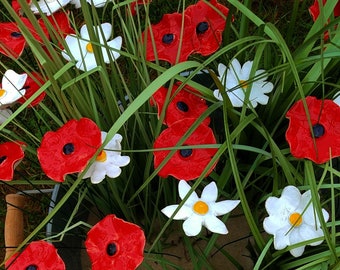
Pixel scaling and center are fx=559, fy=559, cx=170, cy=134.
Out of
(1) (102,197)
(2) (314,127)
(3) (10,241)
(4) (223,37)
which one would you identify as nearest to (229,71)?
(4) (223,37)

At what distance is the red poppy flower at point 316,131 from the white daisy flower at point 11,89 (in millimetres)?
415

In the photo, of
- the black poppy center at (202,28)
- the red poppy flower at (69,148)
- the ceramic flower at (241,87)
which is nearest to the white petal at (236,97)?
the ceramic flower at (241,87)

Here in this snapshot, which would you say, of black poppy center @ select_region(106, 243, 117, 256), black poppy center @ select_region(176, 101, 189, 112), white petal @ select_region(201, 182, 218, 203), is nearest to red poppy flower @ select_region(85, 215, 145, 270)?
black poppy center @ select_region(106, 243, 117, 256)

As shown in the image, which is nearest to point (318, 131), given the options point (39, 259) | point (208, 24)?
point (208, 24)

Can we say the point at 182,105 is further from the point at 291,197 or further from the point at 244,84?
the point at 291,197

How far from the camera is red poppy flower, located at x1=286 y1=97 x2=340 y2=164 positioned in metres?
0.76

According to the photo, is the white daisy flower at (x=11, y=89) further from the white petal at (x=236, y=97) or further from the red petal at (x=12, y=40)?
the white petal at (x=236, y=97)

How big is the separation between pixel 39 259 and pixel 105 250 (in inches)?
3.7

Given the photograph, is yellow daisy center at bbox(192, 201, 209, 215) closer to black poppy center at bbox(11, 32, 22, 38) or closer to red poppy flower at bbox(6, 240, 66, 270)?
red poppy flower at bbox(6, 240, 66, 270)

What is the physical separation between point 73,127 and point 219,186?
249 mm

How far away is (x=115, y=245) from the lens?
746 millimetres

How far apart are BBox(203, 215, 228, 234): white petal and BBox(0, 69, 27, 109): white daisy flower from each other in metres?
0.35

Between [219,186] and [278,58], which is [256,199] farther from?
[278,58]

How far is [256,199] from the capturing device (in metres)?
1.01
